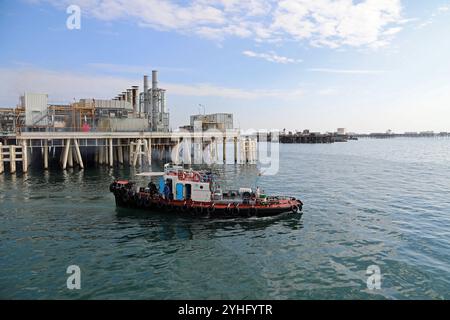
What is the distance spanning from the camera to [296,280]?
18.2m

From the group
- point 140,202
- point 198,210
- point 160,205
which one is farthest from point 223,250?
point 140,202

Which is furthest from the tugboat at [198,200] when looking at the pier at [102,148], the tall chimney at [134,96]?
the tall chimney at [134,96]

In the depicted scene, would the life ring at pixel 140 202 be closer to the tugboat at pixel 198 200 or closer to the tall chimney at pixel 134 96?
the tugboat at pixel 198 200

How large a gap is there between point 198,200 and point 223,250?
919 cm

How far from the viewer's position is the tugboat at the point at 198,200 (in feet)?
99.0

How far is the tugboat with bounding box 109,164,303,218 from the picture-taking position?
99.0 feet

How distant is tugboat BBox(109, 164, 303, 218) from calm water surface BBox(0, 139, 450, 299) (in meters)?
1.05

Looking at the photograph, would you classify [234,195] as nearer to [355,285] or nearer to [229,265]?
[229,265]

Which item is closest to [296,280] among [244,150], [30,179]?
[30,179]

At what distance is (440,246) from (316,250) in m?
9.14

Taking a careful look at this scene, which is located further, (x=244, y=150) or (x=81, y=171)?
(x=244, y=150)

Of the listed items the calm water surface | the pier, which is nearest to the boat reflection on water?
the calm water surface
